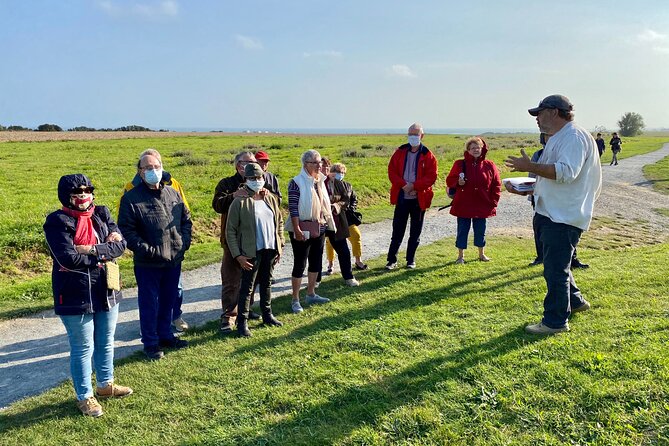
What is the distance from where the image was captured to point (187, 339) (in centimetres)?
562

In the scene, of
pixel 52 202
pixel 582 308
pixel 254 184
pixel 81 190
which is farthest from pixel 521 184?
pixel 52 202

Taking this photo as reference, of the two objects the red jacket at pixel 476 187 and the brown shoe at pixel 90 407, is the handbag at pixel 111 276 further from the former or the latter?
the red jacket at pixel 476 187

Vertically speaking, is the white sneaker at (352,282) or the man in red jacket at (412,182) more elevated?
the man in red jacket at (412,182)

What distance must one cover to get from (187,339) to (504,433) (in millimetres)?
3793

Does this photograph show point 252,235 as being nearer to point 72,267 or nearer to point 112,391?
point 72,267

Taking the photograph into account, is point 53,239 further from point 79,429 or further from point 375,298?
point 375,298

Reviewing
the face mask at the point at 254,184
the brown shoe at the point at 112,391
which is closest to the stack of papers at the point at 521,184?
the face mask at the point at 254,184

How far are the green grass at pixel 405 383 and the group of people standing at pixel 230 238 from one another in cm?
34

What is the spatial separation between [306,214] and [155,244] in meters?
2.04

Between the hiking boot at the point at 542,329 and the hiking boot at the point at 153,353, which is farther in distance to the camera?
the hiking boot at the point at 153,353

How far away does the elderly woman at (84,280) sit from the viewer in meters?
3.86

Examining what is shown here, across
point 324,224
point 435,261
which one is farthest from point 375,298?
point 435,261

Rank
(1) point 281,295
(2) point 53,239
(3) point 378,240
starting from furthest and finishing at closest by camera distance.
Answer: (3) point 378,240 → (1) point 281,295 → (2) point 53,239

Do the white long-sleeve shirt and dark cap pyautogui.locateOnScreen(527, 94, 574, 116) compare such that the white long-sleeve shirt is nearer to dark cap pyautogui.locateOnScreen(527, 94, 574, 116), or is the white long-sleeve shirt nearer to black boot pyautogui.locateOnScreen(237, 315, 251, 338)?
dark cap pyautogui.locateOnScreen(527, 94, 574, 116)
